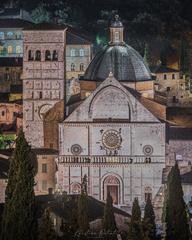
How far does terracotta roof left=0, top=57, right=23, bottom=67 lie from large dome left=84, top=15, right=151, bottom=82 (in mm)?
24975

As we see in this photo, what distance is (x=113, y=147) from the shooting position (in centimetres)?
9750

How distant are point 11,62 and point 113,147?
33852 millimetres

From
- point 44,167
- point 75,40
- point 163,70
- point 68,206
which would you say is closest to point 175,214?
point 68,206

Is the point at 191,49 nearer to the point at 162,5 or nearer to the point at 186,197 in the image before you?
the point at 162,5

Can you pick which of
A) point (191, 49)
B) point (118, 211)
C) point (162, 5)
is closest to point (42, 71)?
point (118, 211)

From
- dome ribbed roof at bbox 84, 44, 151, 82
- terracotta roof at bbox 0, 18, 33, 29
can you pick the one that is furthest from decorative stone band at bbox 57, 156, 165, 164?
terracotta roof at bbox 0, 18, 33, 29

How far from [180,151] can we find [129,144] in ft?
12.3

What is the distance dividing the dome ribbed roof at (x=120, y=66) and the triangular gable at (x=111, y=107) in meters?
5.09

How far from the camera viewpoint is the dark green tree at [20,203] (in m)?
72.0

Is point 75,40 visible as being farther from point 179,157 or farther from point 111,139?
point 179,157

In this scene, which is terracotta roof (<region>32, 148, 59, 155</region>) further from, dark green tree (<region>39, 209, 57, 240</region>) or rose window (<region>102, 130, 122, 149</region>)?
dark green tree (<region>39, 209, 57, 240</region>)

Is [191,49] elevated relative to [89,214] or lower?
elevated

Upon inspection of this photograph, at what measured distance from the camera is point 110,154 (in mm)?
97500

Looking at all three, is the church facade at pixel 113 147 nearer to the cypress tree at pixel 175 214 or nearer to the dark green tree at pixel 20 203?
the cypress tree at pixel 175 214
